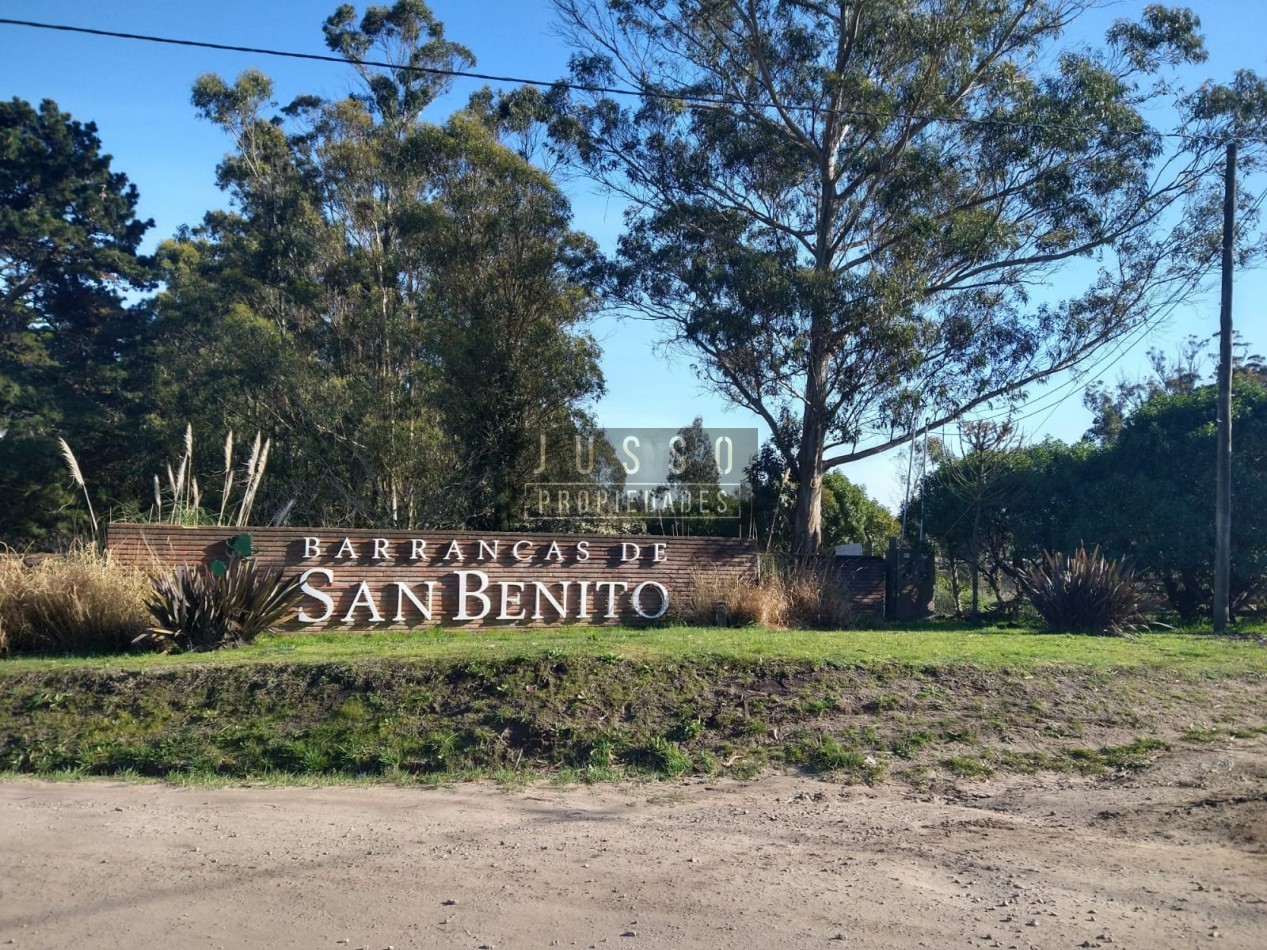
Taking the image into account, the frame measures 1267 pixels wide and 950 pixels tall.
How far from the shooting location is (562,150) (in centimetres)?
2588

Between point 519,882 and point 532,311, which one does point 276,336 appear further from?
point 519,882

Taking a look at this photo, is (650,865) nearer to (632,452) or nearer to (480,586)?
(480,586)

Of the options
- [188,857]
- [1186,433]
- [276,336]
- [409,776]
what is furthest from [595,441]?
[188,857]

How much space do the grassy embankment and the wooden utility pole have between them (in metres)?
6.45

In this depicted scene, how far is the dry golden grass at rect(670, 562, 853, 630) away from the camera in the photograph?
16.8 m

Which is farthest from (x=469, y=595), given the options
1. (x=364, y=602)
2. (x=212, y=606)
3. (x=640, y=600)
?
(x=212, y=606)

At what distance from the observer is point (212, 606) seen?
529 inches

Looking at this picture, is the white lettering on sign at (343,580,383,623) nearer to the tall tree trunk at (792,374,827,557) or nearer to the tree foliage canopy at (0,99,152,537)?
the tall tree trunk at (792,374,827,557)

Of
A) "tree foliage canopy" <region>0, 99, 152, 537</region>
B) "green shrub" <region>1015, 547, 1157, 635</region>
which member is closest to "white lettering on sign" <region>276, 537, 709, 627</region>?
"green shrub" <region>1015, 547, 1157, 635</region>

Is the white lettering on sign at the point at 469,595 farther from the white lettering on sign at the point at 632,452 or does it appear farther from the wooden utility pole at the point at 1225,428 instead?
the wooden utility pole at the point at 1225,428

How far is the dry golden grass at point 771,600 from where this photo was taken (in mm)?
16750

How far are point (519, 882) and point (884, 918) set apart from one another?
2157 millimetres

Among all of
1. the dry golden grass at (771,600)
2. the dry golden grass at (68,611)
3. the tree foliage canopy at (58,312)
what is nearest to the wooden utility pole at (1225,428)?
the dry golden grass at (771,600)

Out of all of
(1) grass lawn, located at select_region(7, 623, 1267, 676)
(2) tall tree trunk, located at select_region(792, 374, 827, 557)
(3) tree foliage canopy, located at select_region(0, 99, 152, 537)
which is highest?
(3) tree foliage canopy, located at select_region(0, 99, 152, 537)
